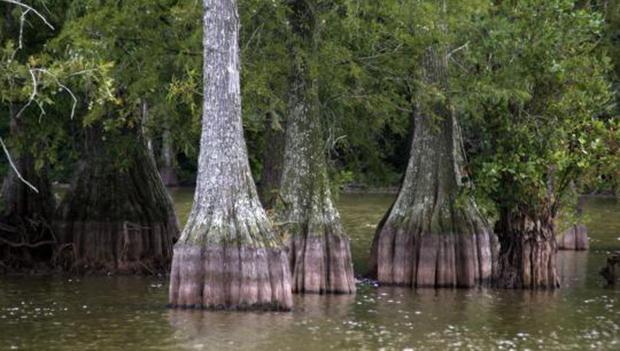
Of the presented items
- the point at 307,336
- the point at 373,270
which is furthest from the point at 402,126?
the point at 307,336

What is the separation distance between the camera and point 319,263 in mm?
26172

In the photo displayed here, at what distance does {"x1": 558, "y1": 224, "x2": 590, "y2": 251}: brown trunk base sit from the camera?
36.8 m

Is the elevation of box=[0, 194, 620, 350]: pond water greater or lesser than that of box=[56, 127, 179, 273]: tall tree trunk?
lesser

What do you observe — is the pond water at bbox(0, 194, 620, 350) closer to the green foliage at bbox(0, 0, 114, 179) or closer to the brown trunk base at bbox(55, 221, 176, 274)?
the brown trunk base at bbox(55, 221, 176, 274)

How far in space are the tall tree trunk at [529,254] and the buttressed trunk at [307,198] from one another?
11.0 ft

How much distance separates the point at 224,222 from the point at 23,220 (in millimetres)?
8289

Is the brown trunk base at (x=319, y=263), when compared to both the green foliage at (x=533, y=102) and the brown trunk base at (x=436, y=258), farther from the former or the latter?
the green foliage at (x=533, y=102)

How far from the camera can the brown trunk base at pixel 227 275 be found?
22.6 meters

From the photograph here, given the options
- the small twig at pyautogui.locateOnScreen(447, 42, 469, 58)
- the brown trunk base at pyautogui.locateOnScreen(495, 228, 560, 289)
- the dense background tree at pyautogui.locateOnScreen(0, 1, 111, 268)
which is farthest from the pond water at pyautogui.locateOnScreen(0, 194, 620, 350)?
the small twig at pyautogui.locateOnScreen(447, 42, 469, 58)

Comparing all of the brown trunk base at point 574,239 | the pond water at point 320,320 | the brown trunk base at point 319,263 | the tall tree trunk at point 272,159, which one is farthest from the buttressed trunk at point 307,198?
the brown trunk base at point 574,239

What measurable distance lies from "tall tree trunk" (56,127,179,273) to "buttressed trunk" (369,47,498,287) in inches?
180

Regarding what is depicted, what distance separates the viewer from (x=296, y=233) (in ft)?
86.1

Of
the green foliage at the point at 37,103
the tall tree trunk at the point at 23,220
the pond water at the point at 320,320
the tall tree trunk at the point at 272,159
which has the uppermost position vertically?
the green foliage at the point at 37,103

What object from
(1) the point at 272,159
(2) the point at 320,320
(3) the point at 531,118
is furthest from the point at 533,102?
(2) the point at 320,320
